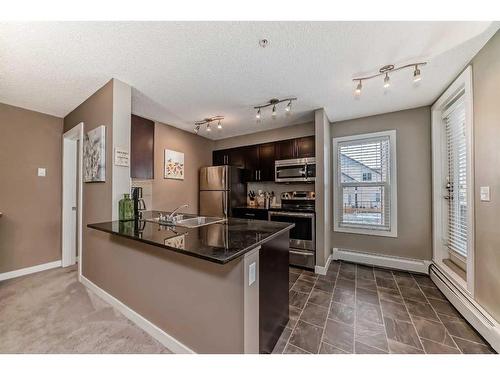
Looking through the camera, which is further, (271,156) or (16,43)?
(271,156)

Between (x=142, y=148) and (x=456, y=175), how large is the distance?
4.38m

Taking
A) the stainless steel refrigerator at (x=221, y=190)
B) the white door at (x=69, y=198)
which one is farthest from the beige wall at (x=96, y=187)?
the stainless steel refrigerator at (x=221, y=190)

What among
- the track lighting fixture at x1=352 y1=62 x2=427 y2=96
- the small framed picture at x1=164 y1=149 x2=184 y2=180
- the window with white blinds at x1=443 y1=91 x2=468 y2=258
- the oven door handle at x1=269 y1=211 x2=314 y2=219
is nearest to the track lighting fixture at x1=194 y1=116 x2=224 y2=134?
the small framed picture at x1=164 y1=149 x2=184 y2=180

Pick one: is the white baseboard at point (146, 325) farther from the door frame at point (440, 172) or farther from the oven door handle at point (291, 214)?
the door frame at point (440, 172)

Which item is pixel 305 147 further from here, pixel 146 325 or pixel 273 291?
pixel 146 325

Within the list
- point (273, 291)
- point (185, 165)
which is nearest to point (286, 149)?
point (185, 165)

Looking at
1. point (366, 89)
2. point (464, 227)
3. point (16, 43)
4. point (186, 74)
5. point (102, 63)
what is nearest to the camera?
point (16, 43)

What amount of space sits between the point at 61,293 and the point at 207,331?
223cm

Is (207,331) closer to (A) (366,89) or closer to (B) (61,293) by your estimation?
(B) (61,293)

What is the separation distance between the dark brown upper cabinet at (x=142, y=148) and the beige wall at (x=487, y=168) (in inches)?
157

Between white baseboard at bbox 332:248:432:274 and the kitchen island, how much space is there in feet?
6.91

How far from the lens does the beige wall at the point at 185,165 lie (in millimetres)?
3691
